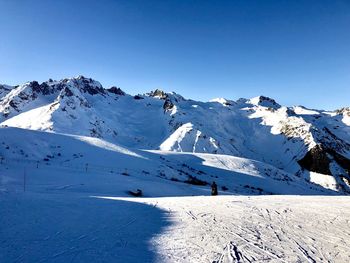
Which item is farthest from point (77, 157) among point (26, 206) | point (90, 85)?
point (90, 85)

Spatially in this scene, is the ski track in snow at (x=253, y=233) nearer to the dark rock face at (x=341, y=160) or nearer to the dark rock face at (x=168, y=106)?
the dark rock face at (x=341, y=160)

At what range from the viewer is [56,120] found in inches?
4678

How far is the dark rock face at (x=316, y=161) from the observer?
122062 millimetres

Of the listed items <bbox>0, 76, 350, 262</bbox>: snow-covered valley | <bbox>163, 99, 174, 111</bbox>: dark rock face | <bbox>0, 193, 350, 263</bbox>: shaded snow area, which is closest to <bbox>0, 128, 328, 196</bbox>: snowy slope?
<bbox>0, 76, 350, 262</bbox>: snow-covered valley

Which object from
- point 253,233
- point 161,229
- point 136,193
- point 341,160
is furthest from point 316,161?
point 161,229

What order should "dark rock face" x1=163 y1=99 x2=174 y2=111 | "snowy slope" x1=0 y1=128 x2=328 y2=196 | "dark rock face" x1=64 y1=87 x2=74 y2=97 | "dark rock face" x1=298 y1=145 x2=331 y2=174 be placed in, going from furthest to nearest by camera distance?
"dark rock face" x1=163 y1=99 x2=174 y2=111, "dark rock face" x1=64 y1=87 x2=74 y2=97, "dark rock face" x1=298 y1=145 x2=331 y2=174, "snowy slope" x1=0 y1=128 x2=328 y2=196

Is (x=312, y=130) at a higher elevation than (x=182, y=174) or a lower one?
higher

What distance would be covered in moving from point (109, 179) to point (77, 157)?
43.3 ft

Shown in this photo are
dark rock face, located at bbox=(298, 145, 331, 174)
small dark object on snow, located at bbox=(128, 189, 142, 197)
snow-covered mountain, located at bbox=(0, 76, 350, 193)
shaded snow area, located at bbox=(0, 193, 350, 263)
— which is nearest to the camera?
shaded snow area, located at bbox=(0, 193, 350, 263)

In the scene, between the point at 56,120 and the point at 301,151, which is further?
the point at 301,151

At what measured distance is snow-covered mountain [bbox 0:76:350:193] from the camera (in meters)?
123

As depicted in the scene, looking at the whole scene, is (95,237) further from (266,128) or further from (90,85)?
(90,85)

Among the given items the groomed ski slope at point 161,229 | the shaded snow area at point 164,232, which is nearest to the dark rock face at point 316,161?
the groomed ski slope at point 161,229

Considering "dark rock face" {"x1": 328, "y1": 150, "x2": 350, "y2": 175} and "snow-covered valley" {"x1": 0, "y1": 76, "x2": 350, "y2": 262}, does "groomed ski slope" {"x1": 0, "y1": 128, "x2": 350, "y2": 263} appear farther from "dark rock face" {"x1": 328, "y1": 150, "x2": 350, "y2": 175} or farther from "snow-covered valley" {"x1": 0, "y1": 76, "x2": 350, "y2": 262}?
"dark rock face" {"x1": 328, "y1": 150, "x2": 350, "y2": 175}
